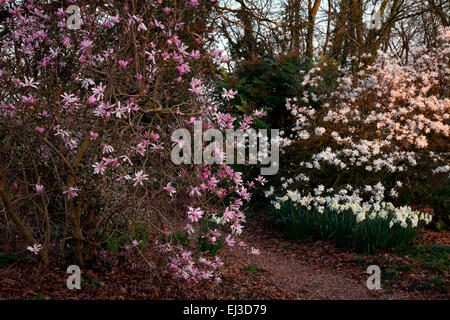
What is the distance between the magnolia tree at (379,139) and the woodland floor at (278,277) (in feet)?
3.90

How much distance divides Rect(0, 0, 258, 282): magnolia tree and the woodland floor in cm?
24

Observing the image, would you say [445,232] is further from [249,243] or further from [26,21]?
[26,21]

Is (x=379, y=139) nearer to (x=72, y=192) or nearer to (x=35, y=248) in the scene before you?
(x=72, y=192)

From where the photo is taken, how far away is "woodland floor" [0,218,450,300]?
3531 millimetres

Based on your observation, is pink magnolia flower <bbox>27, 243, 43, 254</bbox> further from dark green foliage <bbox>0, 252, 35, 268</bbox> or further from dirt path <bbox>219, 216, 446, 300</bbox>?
dirt path <bbox>219, 216, 446, 300</bbox>

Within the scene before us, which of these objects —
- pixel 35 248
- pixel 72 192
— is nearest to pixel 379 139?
pixel 72 192

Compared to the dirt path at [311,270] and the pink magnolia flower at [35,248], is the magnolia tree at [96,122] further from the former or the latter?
the dirt path at [311,270]

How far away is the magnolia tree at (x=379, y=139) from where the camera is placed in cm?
698

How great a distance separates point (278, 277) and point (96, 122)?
274 centimetres

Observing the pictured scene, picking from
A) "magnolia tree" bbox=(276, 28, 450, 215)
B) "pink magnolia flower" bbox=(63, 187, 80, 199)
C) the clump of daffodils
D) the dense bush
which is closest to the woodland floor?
the dense bush

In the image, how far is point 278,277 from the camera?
4883 millimetres

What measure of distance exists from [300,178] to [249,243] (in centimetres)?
154

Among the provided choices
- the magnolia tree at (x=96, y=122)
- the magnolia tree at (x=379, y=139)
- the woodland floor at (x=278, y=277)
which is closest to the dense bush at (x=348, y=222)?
the woodland floor at (x=278, y=277)
